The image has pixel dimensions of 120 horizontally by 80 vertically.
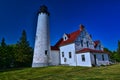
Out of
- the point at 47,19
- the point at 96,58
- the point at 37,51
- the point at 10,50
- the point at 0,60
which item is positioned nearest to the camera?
the point at 96,58

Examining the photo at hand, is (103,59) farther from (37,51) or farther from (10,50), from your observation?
(10,50)

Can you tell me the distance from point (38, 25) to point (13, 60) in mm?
17744

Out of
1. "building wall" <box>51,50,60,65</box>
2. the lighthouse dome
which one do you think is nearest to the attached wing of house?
"building wall" <box>51,50,60,65</box>

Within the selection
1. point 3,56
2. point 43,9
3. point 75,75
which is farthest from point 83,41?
point 3,56

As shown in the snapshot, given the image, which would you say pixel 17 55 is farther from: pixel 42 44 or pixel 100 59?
pixel 100 59

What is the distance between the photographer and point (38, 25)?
30.2 metres

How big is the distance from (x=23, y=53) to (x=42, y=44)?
564 inches

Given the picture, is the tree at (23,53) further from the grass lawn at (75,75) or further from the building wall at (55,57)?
the grass lawn at (75,75)

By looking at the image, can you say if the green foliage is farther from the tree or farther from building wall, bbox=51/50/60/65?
building wall, bbox=51/50/60/65

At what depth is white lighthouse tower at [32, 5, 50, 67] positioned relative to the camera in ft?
92.5

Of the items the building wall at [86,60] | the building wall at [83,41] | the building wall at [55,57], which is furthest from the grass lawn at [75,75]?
the building wall at [55,57]

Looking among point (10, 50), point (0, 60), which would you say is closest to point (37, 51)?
point (0, 60)

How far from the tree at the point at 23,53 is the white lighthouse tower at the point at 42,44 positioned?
12.1 metres

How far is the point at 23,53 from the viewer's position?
133 feet
